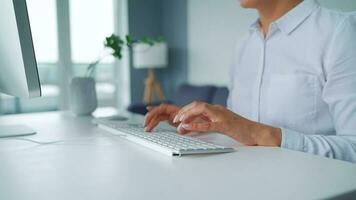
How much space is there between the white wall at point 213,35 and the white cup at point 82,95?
7.76ft

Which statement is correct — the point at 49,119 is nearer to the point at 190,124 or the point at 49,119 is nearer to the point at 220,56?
the point at 190,124

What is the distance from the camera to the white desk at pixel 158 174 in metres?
0.52

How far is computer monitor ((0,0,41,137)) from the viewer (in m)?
0.87

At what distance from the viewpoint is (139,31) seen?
4.89m

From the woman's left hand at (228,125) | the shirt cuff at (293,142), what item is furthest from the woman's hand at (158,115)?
the shirt cuff at (293,142)

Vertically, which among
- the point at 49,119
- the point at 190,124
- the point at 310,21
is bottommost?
the point at 49,119

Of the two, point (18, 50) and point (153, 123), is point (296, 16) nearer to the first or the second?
point (153, 123)

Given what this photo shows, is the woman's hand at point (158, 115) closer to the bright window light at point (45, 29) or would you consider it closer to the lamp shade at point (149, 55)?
the lamp shade at point (149, 55)

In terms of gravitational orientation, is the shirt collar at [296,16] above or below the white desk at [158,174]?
above

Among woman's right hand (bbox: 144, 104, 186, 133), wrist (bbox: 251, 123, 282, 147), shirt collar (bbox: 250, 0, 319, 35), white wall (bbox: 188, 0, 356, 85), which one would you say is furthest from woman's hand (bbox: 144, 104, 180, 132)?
white wall (bbox: 188, 0, 356, 85)

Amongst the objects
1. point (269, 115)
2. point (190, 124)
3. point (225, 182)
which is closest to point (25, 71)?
point (190, 124)

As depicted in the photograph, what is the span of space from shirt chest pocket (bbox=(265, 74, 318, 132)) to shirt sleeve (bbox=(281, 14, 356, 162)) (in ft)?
0.27

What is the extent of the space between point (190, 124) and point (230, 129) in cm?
10

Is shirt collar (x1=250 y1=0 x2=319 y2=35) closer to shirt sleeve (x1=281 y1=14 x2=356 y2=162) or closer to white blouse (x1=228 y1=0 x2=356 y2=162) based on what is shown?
white blouse (x1=228 y1=0 x2=356 y2=162)
